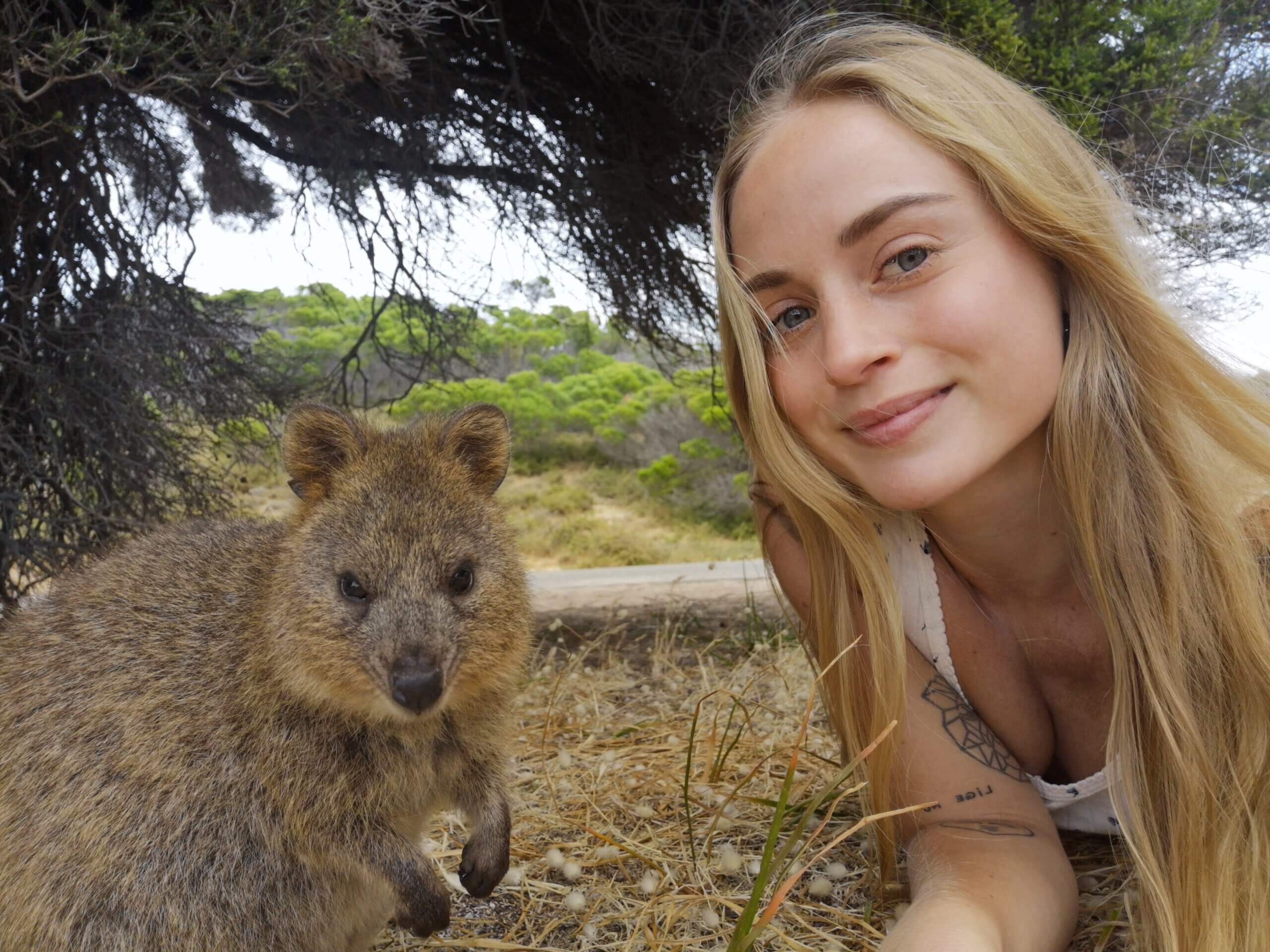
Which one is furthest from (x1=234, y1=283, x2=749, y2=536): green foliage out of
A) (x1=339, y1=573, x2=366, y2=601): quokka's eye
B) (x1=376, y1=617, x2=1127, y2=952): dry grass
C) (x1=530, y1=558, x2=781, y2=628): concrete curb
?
(x1=339, y1=573, x2=366, y2=601): quokka's eye

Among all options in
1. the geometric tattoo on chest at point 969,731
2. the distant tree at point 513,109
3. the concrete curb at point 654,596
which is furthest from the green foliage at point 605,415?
the geometric tattoo on chest at point 969,731

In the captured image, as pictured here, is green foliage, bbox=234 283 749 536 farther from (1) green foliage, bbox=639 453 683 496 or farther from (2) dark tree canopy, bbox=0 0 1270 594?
(2) dark tree canopy, bbox=0 0 1270 594

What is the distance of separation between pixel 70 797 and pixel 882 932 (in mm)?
1831

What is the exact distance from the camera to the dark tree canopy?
301 cm

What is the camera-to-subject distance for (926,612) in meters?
2.58

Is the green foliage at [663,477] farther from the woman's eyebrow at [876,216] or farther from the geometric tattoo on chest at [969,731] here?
the woman's eyebrow at [876,216]

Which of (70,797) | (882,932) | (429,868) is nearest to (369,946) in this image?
(429,868)

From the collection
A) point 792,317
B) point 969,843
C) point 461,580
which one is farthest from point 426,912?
point 792,317

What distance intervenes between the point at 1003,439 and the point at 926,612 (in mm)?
633

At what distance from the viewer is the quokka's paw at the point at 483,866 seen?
7.30 feet

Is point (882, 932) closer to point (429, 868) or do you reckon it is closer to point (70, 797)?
point (429, 868)

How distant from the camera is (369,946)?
2.45m

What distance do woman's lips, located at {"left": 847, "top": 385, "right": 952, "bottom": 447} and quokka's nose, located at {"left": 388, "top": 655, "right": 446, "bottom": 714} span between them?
1.02m

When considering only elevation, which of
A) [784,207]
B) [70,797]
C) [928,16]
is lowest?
[70,797]
